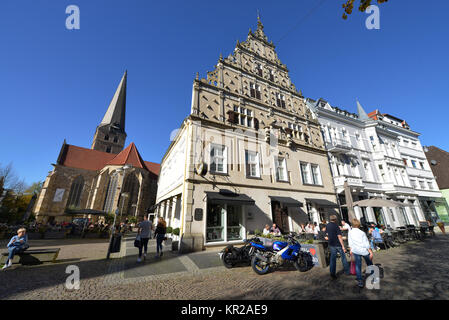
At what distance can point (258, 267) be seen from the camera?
231 inches

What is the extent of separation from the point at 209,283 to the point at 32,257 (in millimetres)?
7033

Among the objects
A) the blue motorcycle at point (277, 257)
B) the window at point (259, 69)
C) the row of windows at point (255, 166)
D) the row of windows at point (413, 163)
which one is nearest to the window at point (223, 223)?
the row of windows at point (255, 166)

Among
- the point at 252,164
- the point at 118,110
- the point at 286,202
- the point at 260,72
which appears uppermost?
the point at 118,110

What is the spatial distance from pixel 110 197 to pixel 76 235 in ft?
52.0

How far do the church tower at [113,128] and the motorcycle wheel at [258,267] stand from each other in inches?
2101

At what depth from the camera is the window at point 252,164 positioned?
12931 mm

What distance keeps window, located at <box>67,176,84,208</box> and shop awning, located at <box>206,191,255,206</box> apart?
34.4 m

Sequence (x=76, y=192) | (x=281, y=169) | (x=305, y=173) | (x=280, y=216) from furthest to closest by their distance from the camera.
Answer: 1. (x=76, y=192)
2. (x=305, y=173)
3. (x=281, y=169)
4. (x=280, y=216)

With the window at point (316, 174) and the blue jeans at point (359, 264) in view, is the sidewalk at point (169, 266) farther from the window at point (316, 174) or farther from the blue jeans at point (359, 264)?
the window at point (316, 174)

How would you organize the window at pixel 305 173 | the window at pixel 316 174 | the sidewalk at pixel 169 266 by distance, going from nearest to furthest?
the sidewalk at pixel 169 266 → the window at pixel 305 173 → the window at pixel 316 174

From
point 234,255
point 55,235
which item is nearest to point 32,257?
point 234,255

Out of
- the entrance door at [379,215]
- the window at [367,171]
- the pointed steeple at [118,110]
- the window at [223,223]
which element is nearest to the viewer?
the window at [223,223]

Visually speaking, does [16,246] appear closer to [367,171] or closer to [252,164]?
[252,164]

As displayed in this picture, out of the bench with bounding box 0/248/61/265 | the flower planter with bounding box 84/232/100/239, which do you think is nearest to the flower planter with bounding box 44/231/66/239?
the flower planter with bounding box 84/232/100/239
